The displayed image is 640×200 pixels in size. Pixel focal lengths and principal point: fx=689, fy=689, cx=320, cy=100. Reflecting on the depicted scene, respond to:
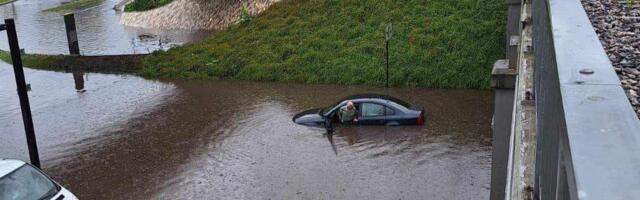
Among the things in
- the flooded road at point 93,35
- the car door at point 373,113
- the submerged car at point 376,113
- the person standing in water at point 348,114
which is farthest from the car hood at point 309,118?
the flooded road at point 93,35

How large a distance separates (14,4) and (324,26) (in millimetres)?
45291

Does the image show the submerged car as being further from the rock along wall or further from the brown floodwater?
the rock along wall

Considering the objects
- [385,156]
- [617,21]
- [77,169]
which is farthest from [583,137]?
[77,169]

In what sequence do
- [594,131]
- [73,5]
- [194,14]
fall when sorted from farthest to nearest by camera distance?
[73,5] → [194,14] → [594,131]

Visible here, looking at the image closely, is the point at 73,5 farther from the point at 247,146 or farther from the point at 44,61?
the point at 247,146

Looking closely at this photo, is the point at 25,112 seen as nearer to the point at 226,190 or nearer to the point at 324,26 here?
the point at 226,190

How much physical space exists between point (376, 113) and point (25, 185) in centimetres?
1029

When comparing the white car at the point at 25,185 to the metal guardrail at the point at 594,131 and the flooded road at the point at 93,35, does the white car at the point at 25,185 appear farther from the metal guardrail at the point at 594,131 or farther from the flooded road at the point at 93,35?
the flooded road at the point at 93,35

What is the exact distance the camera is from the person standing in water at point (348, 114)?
1891 cm

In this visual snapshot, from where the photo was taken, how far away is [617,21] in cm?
569

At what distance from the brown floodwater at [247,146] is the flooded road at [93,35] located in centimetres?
1147

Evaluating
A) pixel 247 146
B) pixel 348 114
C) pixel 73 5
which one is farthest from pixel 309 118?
pixel 73 5

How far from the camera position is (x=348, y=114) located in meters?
19.0

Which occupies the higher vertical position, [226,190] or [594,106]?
[594,106]
